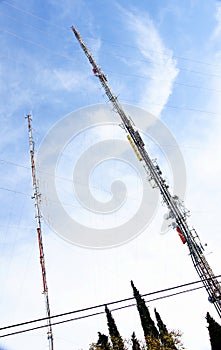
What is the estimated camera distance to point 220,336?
26984 millimetres

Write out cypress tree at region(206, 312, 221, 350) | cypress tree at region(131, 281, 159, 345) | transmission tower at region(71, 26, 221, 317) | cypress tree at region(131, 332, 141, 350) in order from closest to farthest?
transmission tower at region(71, 26, 221, 317) < cypress tree at region(206, 312, 221, 350) < cypress tree at region(131, 332, 141, 350) < cypress tree at region(131, 281, 159, 345)

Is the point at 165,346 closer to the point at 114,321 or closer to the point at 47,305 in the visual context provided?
the point at 114,321

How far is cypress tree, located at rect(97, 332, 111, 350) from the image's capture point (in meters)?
28.1

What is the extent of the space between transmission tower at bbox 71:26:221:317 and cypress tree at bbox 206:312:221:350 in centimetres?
1082

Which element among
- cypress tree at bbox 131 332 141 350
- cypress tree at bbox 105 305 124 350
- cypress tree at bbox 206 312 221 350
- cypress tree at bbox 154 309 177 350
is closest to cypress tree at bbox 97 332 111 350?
cypress tree at bbox 105 305 124 350

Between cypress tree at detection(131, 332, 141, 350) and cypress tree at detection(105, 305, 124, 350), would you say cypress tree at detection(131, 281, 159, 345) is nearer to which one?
cypress tree at detection(131, 332, 141, 350)

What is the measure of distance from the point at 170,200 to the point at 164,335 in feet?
60.7

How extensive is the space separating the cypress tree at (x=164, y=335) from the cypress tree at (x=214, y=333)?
3954mm

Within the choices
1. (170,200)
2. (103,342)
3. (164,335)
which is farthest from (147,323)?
(170,200)

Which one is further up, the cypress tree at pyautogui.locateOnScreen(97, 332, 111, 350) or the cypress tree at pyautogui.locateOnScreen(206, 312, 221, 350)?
the cypress tree at pyautogui.locateOnScreen(97, 332, 111, 350)

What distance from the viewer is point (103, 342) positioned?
28.7 metres

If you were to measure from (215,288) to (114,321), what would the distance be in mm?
17214

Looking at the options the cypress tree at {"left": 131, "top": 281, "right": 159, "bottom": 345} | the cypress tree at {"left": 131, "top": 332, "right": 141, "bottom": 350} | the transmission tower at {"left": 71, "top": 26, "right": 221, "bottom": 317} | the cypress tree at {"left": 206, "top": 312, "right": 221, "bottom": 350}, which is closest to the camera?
the transmission tower at {"left": 71, "top": 26, "right": 221, "bottom": 317}

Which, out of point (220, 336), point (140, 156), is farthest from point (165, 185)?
point (220, 336)
